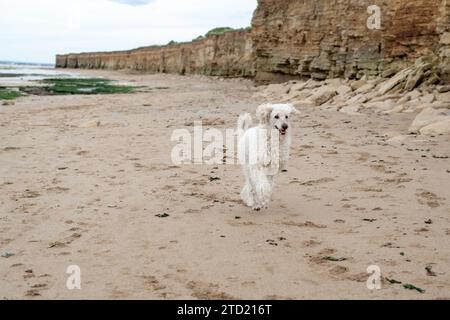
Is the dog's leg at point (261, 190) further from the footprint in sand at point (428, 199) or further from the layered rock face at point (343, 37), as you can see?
the layered rock face at point (343, 37)

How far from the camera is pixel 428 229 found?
15.7 ft

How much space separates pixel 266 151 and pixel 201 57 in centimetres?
4783

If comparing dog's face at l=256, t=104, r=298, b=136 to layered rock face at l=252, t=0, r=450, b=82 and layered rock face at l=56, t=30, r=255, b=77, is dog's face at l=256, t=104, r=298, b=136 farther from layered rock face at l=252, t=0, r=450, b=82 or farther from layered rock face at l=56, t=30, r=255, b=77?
layered rock face at l=56, t=30, r=255, b=77

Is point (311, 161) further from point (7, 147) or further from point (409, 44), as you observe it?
point (409, 44)

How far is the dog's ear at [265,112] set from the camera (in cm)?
586

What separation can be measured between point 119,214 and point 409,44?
14.4m

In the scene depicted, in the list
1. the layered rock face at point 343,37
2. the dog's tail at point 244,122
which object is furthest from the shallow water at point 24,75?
the dog's tail at point 244,122

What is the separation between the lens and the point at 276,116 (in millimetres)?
5852

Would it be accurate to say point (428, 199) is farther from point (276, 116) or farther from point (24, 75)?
point (24, 75)

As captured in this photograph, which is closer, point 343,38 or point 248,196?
point 248,196

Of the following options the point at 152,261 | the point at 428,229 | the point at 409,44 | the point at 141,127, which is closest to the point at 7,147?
the point at 141,127

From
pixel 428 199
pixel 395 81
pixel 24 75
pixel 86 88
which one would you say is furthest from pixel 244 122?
pixel 24 75

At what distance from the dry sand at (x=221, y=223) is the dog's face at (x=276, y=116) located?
3.23 feet

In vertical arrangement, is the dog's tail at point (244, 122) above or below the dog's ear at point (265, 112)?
below
